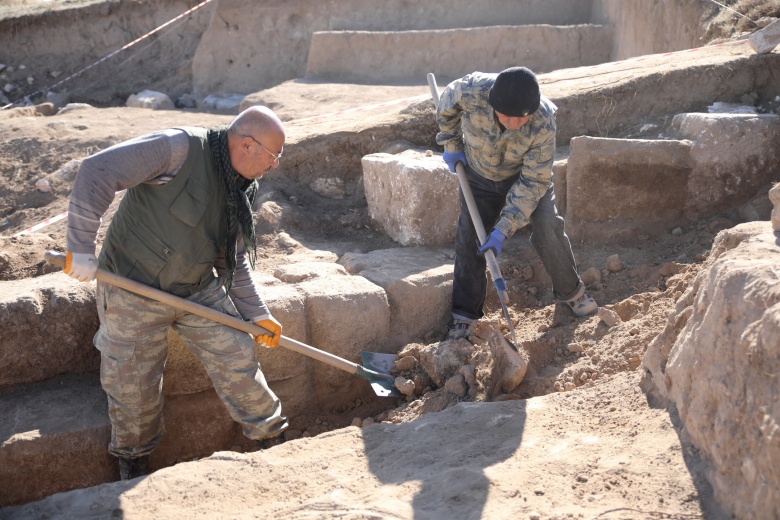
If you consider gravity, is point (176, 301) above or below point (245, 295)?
above

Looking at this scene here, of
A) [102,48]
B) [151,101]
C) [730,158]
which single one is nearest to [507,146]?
[730,158]

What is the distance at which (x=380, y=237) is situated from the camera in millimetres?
5996

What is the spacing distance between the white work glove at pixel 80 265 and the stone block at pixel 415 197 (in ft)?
8.68

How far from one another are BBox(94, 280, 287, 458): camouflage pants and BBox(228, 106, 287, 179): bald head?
757 mm

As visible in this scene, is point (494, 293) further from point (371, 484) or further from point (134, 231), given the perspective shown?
point (134, 231)

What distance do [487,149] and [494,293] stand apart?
45.9 inches

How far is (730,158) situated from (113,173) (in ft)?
13.4

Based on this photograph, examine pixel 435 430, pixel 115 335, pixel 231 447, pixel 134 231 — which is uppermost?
pixel 134 231

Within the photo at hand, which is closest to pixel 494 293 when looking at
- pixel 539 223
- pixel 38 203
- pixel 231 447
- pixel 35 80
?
pixel 539 223

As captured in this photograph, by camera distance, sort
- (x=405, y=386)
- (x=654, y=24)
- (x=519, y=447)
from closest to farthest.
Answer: (x=519, y=447), (x=405, y=386), (x=654, y=24)

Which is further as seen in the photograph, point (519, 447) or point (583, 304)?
point (583, 304)

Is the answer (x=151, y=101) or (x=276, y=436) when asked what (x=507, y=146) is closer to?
(x=276, y=436)

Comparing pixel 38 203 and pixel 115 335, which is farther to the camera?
pixel 38 203

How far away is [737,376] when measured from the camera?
2.67m
